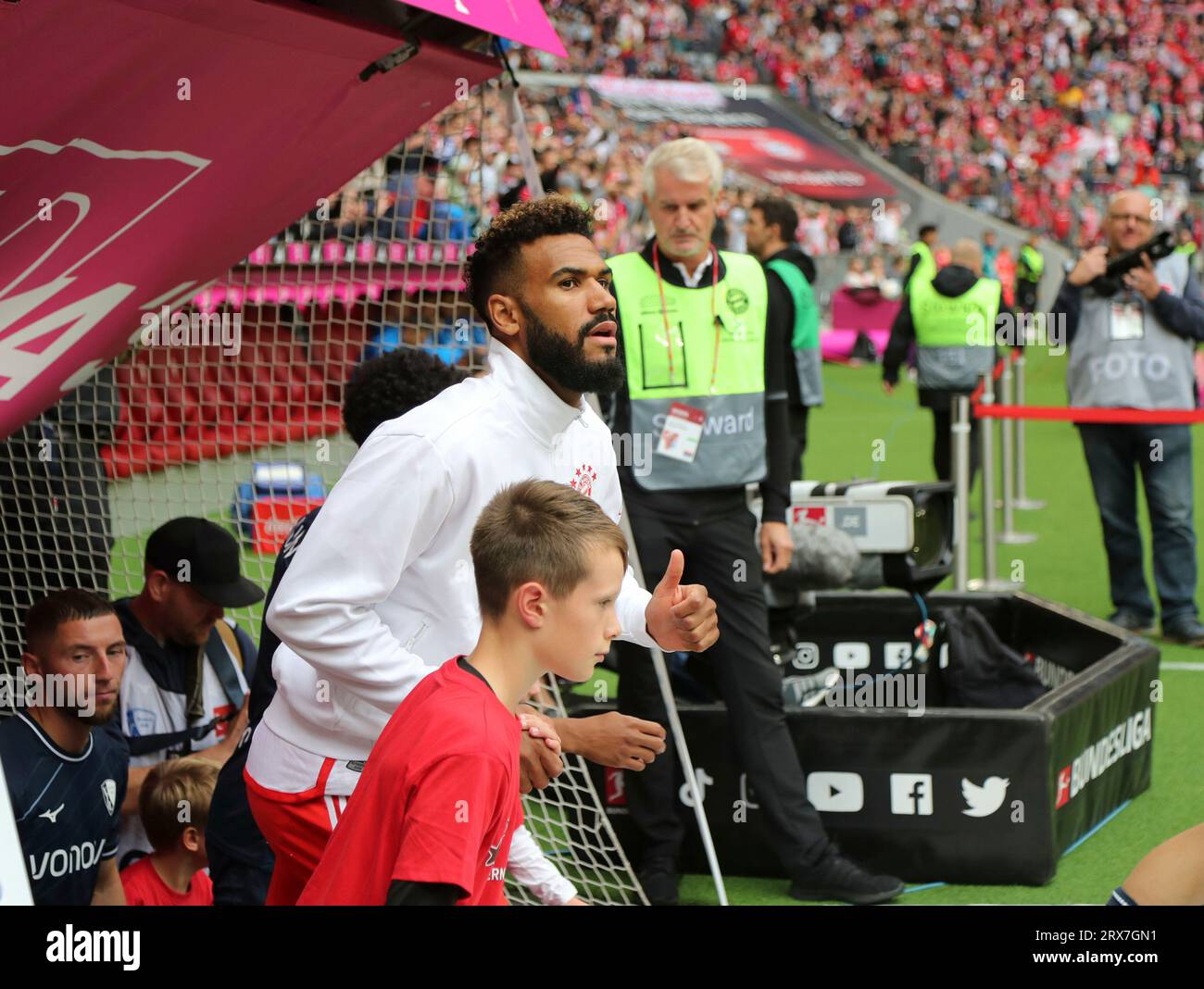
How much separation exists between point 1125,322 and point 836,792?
3.55 meters

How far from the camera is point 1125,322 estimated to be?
24.0 ft

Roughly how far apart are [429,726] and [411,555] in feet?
2.17

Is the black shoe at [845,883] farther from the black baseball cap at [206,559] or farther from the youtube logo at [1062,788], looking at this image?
the black baseball cap at [206,559]

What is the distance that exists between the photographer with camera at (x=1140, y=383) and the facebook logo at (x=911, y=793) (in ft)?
9.98

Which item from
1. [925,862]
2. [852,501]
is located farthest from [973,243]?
[925,862]

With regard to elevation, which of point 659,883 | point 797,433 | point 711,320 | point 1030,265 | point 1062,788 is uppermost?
point 1030,265

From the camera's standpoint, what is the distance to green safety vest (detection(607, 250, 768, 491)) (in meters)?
4.45

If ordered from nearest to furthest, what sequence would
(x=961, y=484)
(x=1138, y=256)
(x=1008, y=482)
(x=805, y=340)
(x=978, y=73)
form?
(x=1138, y=256)
(x=961, y=484)
(x=805, y=340)
(x=1008, y=482)
(x=978, y=73)

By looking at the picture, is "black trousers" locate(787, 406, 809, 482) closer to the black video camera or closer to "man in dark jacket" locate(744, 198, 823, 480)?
"man in dark jacket" locate(744, 198, 823, 480)

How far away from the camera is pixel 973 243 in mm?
11125

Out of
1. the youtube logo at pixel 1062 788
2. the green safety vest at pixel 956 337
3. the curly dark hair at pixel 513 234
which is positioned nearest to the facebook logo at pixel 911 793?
Result: the youtube logo at pixel 1062 788

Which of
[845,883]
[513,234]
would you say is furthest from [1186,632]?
[513,234]

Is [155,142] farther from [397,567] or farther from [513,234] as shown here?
[397,567]
